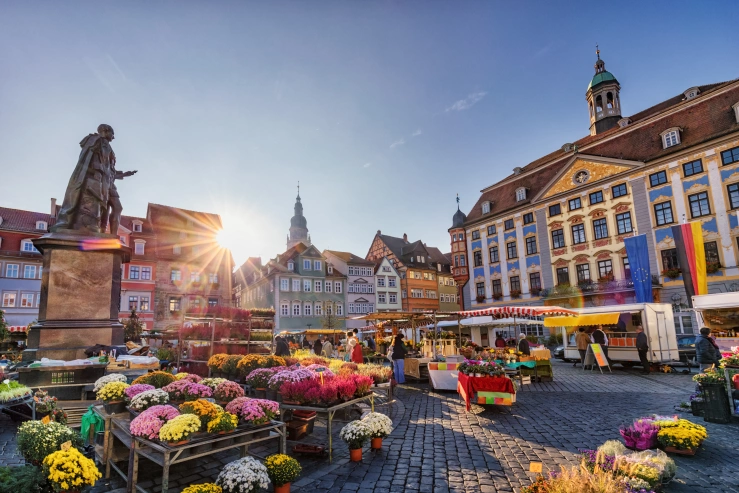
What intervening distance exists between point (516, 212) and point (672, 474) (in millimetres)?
35804

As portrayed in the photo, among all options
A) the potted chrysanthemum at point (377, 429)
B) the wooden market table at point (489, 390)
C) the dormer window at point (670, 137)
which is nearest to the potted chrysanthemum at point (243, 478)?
the potted chrysanthemum at point (377, 429)

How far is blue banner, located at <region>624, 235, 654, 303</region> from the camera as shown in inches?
1003

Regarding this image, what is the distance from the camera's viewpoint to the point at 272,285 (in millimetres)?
48125

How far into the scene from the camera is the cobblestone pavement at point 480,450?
16.6 ft

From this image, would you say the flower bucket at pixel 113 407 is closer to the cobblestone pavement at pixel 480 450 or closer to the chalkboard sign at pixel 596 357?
the cobblestone pavement at pixel 480 450

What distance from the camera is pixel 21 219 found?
38938 mm

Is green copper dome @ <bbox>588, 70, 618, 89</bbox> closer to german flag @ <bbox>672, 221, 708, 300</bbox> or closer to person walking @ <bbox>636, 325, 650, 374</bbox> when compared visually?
german flag @ <bbox>672, 221, 708, 300</bbox>

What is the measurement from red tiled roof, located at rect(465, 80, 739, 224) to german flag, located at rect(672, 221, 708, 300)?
9051 mm

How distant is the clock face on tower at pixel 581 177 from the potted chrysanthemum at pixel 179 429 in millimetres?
35676

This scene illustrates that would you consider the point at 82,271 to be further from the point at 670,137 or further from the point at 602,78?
the point at 602,78

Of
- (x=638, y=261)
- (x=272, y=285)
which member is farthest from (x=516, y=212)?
(x=272, y=285)

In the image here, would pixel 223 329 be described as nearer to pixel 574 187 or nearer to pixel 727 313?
pixel 727 313

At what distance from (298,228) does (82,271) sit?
3044 inches

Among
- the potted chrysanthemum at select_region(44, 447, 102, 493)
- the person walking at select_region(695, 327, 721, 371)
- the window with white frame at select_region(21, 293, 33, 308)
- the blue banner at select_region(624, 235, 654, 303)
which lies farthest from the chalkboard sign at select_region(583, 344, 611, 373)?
the window with white frame at select_region(21, 293, 33, 308)
